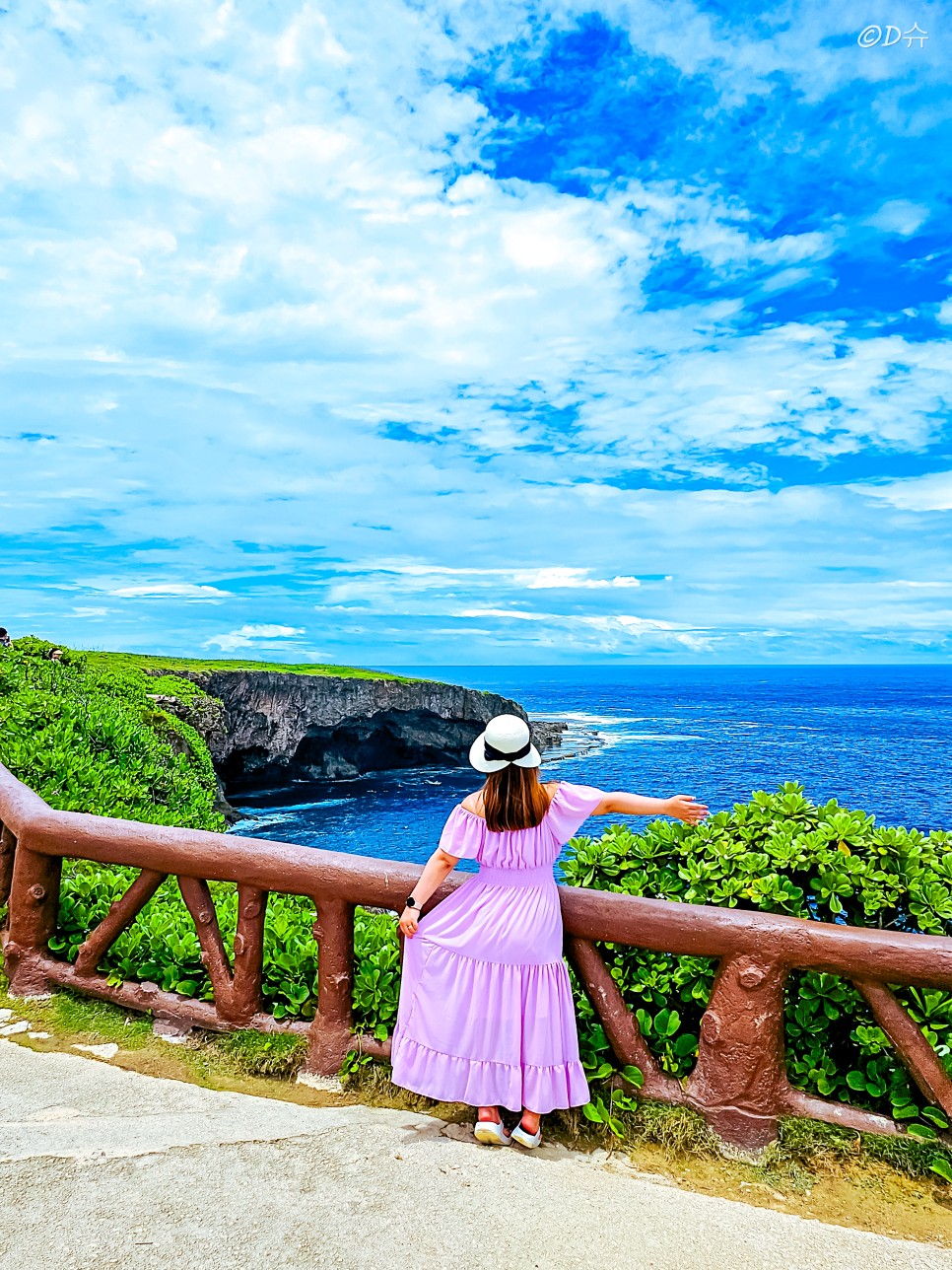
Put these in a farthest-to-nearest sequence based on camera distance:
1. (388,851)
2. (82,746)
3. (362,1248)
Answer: (388,851)
(82,746)
(362,1248)

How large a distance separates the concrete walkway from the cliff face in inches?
1156

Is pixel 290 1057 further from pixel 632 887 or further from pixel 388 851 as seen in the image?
pixel 388 851

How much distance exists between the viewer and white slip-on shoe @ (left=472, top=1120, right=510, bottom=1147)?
12.2 feet

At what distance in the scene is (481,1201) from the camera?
3.29 meters

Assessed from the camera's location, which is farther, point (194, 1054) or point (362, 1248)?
point (194, 1054)

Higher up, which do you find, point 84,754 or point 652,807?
point 652,807

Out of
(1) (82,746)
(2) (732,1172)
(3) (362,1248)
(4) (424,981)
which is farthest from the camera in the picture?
(1) (82,746)

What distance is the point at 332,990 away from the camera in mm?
4363

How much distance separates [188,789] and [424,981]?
909 cm

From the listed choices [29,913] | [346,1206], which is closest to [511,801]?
[346,1206]

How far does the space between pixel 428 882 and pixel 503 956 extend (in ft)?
1.57

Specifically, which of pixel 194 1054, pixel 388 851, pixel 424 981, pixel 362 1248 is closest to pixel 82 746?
pixel 194 1054

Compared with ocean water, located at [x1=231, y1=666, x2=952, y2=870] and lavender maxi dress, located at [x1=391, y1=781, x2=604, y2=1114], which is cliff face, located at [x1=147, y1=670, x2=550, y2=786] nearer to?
ocean water, located at [x1=231, y1=666, x2=952, y2=870]

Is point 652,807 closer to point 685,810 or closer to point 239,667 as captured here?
point 685,810
